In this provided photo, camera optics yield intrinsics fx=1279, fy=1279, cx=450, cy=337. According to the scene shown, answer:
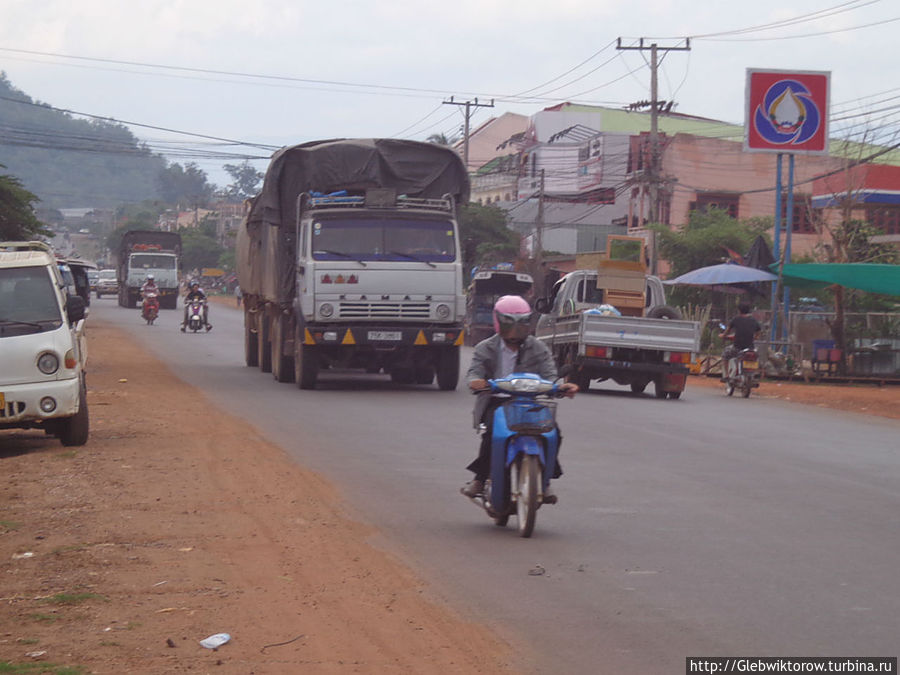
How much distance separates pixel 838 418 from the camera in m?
19.3

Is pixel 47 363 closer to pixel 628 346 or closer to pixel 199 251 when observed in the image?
pixel 628 346

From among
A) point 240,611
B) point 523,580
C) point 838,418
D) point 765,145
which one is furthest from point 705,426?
point 765,145

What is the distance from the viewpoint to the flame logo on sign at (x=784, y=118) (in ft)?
105

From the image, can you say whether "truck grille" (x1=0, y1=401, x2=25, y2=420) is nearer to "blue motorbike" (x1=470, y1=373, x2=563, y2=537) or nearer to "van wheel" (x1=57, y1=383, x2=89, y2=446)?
"van wheel" (x1=57, y1=383, x2=89, y2=446)

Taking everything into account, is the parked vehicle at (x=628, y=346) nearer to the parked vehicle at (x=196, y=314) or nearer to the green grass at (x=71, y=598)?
the green grass at (x=71, y=598)

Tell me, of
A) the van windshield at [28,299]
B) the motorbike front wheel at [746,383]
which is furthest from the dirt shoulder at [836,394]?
the van windshield at [28,299]

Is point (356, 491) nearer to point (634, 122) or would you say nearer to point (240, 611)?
point (240, 611)

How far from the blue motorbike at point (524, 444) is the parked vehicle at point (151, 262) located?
188ft

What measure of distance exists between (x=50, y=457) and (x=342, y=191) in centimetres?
958

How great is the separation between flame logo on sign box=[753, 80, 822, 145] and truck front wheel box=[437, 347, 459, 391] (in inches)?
587

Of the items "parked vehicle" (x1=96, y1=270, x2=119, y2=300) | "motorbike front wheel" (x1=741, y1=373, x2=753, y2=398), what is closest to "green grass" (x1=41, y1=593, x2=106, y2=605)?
"motorbike front wheel" (x1=741, y1=373, x2=753, y2=398)

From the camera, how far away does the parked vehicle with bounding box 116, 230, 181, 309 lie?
63812 mm

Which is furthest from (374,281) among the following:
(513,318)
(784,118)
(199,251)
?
(199,251)

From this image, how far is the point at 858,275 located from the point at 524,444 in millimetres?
19161
